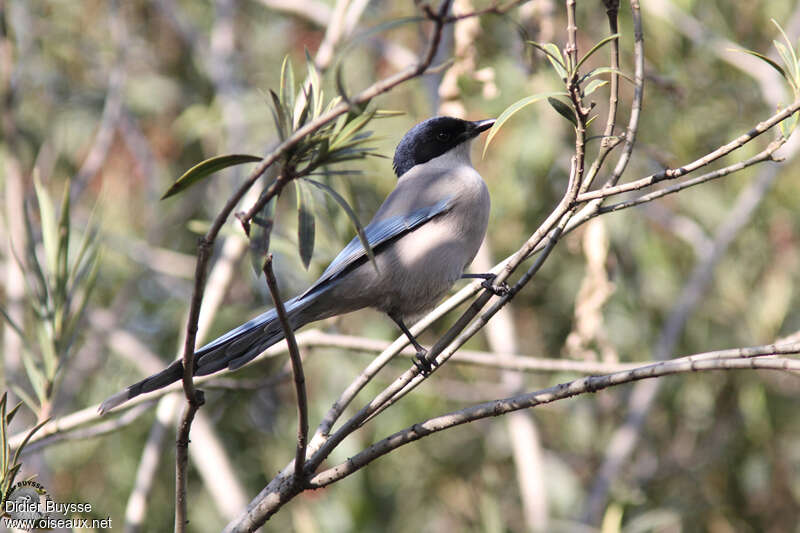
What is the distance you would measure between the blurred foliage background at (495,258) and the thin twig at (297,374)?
6.82 ft

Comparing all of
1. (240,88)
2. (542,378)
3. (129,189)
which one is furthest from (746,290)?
(129,189)

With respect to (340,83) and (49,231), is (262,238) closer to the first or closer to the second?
(340,83)

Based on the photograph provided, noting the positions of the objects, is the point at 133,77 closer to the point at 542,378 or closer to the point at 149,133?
the point at 149,133

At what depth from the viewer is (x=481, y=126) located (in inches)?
154

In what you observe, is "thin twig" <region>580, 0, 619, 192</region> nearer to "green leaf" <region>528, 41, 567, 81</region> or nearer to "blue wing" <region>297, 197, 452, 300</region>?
"green leaf" <region>528, 41, 567, 81</region>

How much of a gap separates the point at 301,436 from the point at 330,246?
6.97ft

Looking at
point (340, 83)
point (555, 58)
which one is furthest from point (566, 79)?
point (340, 83)

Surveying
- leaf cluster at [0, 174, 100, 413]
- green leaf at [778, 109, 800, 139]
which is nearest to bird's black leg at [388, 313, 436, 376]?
green leaf at [778, 109, 800, 139]

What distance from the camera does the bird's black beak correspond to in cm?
385

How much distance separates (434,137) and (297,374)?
2.42m

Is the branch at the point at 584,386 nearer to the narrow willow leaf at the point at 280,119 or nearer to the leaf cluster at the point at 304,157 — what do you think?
the leaf cluster at the point at 304,157

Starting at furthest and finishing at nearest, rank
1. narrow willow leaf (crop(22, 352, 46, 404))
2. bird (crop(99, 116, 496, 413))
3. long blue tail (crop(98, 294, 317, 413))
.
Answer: bird (crop(99, 116, 496, 413)), narrow willow leaf (crop(22, 352, 46, 404)), long blue tail (crop(98, 294, 317, 413))

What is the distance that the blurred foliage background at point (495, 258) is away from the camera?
5105 millimetres

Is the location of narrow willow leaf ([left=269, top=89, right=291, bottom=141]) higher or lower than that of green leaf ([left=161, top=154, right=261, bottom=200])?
higher
